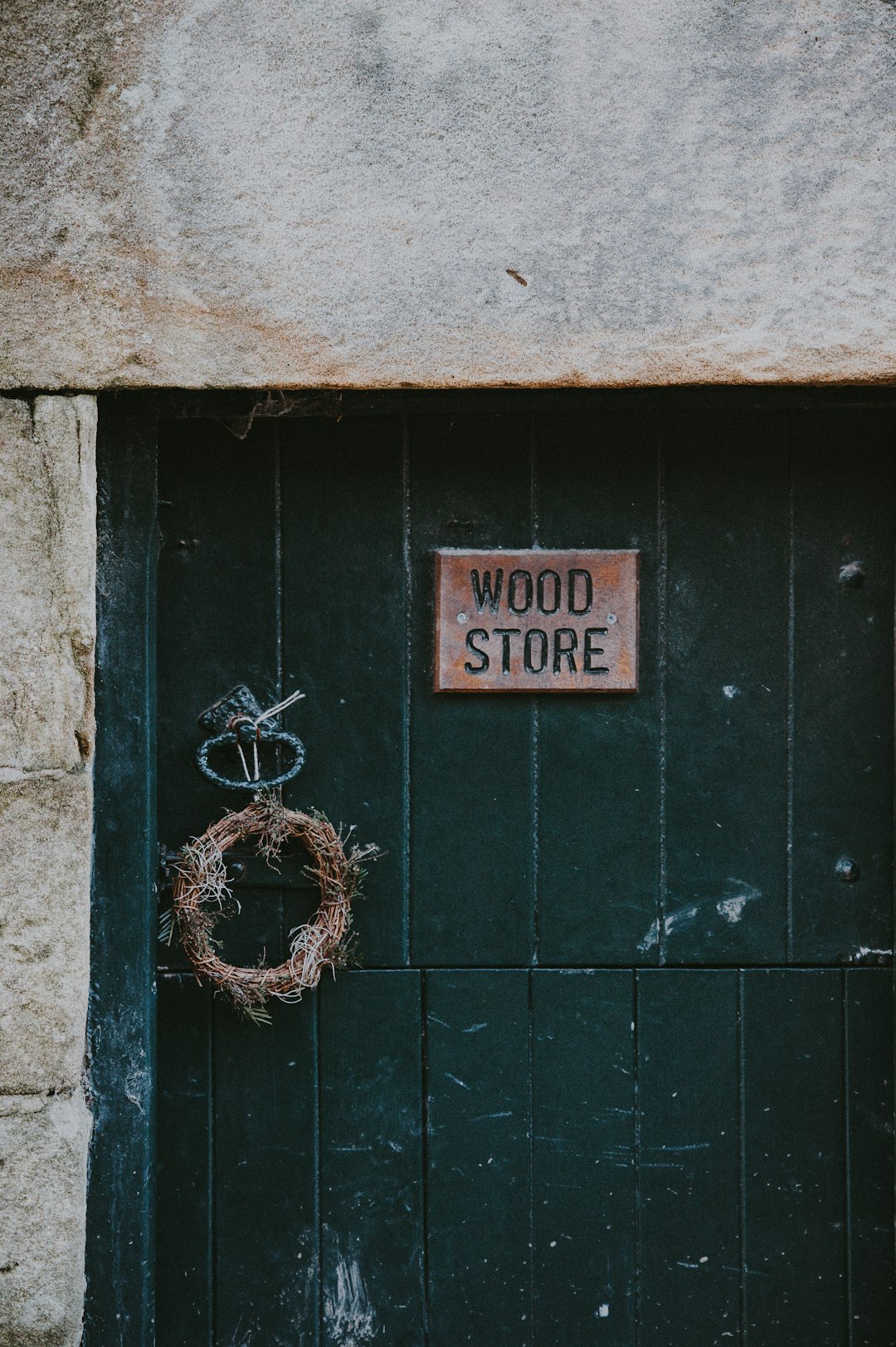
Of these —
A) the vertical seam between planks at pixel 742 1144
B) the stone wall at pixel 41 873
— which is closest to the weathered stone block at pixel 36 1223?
the stone wall at pixel 41 873

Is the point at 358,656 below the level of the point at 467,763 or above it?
above

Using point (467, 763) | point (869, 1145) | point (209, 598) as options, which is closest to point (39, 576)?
point (209, 598)

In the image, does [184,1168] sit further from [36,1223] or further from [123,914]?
[123,914]

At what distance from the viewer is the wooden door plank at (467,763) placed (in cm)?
155

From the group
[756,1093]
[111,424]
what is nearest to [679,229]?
[111,424]

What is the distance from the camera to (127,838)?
4.70 ft

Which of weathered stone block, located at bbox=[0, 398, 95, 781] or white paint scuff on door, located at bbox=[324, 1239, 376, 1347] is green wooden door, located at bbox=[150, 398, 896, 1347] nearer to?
white paint scuff on door, located at bbox=[324, 1239, 376, 1347]

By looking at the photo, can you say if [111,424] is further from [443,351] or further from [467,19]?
[467,19]

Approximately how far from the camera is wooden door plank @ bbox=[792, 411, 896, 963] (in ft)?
5.06

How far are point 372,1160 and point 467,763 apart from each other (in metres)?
0.64

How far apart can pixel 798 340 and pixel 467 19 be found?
63 cm

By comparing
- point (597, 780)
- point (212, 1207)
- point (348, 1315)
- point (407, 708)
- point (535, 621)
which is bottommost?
point (348, 1315)

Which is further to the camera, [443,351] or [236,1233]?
[236,1233]

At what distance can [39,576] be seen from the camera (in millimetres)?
1356
